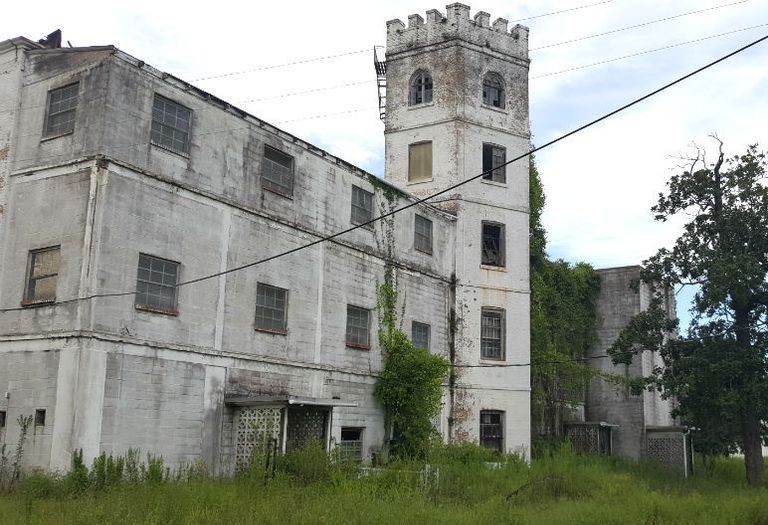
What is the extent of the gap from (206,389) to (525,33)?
19828mm

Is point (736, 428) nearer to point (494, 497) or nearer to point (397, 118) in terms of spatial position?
point (494, 497)

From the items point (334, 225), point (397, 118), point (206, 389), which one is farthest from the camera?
point (397, 118)

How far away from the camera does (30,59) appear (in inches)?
738

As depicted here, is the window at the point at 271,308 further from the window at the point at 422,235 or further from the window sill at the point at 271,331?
the window at the point at 422,235

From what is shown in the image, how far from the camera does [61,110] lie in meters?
17.8

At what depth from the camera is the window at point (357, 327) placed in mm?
23344

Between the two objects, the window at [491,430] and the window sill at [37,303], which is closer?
the window sill at [37,303]

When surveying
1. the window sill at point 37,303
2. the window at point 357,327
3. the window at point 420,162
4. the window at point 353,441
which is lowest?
the window at point 353,441

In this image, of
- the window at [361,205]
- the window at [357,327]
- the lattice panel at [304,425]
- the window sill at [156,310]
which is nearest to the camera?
the window sill at [156,310]

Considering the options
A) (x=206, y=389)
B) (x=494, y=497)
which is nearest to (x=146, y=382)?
(x=206, y=389)

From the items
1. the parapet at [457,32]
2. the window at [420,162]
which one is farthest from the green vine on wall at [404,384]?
the parapet at [457,32]

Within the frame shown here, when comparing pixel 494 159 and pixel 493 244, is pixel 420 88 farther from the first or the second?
pixel 493 244

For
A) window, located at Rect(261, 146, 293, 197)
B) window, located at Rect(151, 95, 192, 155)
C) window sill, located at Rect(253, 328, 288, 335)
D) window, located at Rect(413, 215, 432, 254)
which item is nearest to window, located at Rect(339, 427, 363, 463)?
window sill, located at Rect(253, 328, 288, 335)

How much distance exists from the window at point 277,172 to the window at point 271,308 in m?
2.66
